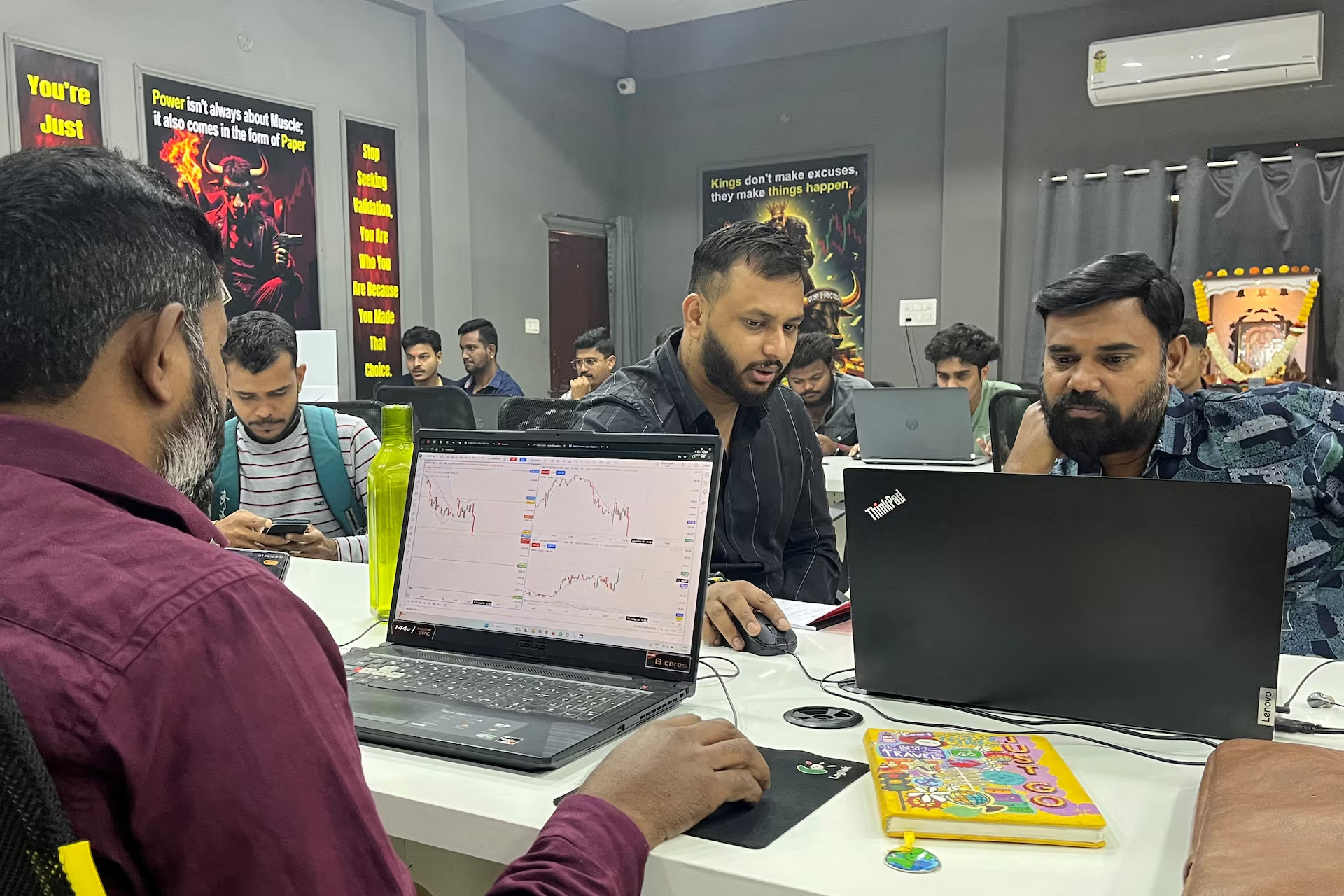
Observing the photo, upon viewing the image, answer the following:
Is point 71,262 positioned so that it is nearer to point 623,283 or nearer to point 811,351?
point 811,351

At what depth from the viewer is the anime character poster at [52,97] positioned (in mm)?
4723

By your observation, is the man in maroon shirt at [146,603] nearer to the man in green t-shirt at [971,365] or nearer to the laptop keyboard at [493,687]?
the laptop keyboard at [493,687]

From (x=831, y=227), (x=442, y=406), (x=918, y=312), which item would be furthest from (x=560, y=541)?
(x=831, y=227)

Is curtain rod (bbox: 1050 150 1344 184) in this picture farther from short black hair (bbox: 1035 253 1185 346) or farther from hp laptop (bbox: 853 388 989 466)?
short black hair (bbox: 1035 253 1185 346)

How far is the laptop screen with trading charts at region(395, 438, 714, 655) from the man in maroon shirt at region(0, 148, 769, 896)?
0.47 metres

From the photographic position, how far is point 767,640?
1.42m

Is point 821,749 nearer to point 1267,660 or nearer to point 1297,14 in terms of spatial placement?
point 1267,660

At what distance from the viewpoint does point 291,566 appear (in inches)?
79.1

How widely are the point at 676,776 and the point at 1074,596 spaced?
48 centimetres

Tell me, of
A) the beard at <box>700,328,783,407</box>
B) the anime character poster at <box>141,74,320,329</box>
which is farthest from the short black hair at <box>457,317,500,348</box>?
the beard at <box>700,328,783,407</box>

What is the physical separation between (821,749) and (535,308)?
6771mm

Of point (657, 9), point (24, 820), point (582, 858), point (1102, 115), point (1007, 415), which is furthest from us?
point (657, 9)

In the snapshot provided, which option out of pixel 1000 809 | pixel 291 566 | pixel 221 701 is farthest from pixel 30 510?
pixel 291 566

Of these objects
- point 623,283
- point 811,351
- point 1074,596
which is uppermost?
point 623,283
